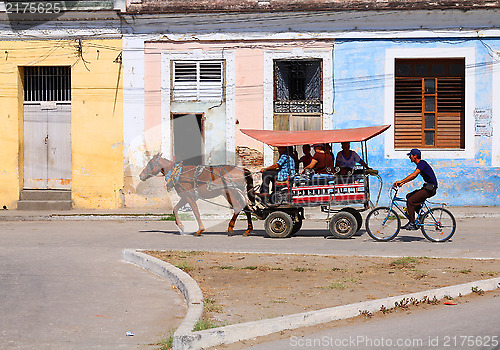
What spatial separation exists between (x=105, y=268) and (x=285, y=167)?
16.7 feet

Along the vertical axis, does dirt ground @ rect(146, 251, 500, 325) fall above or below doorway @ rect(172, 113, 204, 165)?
below

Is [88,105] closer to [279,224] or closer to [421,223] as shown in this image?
[279,224]

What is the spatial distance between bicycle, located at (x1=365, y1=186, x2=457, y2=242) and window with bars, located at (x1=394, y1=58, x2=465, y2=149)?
810cm

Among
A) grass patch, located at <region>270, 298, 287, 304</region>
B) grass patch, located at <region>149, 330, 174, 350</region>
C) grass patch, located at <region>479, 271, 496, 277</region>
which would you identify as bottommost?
grass patch, located at <region>149, 330, 174, 350</region>

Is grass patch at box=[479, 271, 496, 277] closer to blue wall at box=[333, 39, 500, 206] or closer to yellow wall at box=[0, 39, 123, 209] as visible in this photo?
blue wall at box=[333, 39, 500, 206]

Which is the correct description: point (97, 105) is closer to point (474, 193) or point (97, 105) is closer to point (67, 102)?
point (67, 102)

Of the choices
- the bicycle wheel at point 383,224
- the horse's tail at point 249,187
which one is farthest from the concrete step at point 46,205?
the bicycle wheel at point 383,224

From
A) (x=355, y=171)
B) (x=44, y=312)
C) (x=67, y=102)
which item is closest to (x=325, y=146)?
(x=355, y=171)

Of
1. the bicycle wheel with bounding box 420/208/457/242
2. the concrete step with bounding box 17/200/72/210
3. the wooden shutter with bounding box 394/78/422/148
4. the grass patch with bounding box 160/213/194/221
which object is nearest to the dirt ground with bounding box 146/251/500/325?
the bicycle wheel with bounding box 420/208/457/242

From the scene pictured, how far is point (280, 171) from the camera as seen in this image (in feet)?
52.3

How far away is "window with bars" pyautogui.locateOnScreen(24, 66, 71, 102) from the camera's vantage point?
23984 millimetres

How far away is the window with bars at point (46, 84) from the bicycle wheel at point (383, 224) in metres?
12.2

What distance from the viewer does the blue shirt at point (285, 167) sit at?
51.8 feet

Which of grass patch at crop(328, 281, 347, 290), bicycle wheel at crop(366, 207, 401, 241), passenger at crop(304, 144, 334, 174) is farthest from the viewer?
passenger at crop(304, 144, 334, 174)
